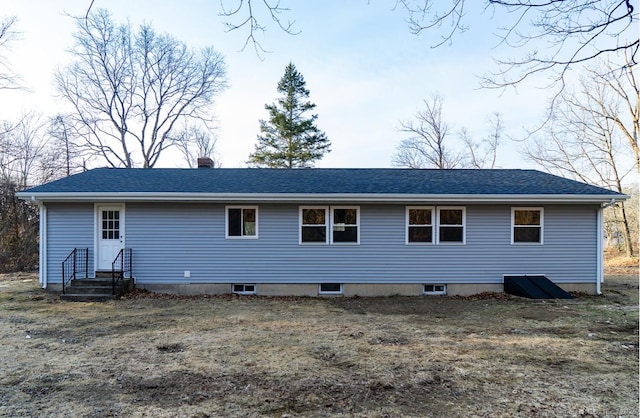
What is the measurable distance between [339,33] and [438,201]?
6150mm

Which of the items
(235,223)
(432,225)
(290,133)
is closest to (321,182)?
(235,223)

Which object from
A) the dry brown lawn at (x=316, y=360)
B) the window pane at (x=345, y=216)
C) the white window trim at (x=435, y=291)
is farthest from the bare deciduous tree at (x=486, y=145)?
the dry brown lawn at (x=316, y=360)

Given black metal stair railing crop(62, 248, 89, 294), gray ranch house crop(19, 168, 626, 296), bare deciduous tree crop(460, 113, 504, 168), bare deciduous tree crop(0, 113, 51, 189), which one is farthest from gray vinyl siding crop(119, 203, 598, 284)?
bare deciduous tree crop(460, 113, 504, 168)

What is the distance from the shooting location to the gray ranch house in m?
9.84

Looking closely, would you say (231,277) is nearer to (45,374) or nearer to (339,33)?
(45,374)

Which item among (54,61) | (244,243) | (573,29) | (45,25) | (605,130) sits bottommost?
(244,243)

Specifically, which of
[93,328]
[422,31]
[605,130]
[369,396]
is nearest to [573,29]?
[422,31]

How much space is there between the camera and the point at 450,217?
998cm

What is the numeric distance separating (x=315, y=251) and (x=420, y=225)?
9.62 ft

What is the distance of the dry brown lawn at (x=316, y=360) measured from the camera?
3.59 meters

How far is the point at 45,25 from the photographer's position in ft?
Answer: 12.5

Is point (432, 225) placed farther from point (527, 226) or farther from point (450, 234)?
point (527, 226)

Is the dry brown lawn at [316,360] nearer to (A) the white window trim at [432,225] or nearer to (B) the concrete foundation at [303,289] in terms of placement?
(B) the concrete foundation at [303,289]

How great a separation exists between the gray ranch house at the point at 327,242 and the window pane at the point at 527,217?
0.09ft
